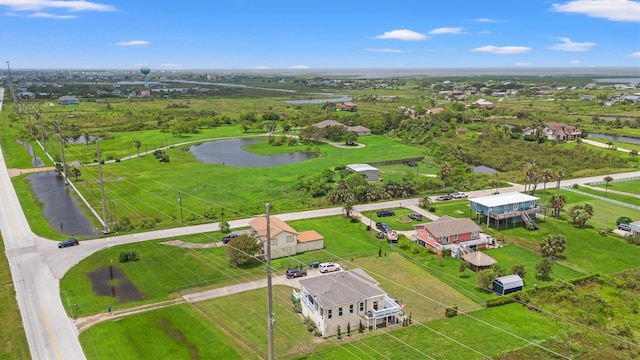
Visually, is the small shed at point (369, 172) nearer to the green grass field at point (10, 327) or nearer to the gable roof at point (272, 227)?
the gable roof at point (272, 227)

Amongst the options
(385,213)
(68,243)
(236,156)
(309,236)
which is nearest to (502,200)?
(385,213)

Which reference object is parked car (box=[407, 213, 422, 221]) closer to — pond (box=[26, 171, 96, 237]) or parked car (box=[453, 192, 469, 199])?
parked car (box=[453, 192, 469, 199])

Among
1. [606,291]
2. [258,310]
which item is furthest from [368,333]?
[606,291]

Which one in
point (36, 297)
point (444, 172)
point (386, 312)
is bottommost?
point (36, 297)

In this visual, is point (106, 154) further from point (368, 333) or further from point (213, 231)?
point (368, 333)

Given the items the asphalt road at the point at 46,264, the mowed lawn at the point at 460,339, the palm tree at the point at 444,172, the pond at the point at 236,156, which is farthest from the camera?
the pond at the point at 236,156

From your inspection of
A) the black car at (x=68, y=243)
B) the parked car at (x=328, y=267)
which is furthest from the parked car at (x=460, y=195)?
the black car at (x=68, y=243)

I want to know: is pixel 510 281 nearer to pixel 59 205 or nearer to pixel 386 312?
pixel 386 312
